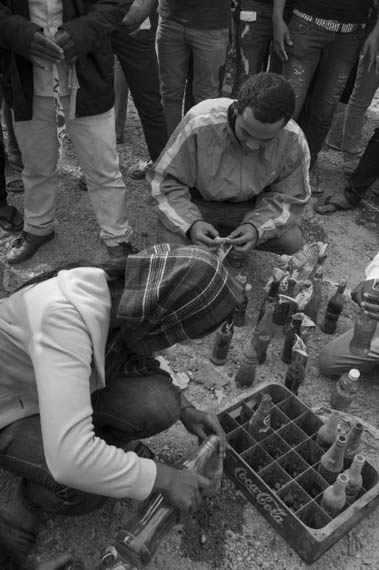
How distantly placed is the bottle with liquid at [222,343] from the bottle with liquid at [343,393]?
0.75 meters

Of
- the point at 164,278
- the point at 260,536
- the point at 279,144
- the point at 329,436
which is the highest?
the point at 164,278

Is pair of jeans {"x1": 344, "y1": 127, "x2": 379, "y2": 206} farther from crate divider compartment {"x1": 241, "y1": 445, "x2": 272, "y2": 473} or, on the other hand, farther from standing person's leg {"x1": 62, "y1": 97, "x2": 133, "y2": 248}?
crate divider compartment {"x1": 241, "y1": 445, "x2": 272, "y2": 473}

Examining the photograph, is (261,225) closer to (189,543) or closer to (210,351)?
(210,351)

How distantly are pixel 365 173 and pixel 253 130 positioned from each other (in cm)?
216

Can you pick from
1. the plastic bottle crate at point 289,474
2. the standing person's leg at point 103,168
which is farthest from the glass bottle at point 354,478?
the standing person's leg at point 103,168

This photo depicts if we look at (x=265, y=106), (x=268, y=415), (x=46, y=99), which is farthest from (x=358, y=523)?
(x=46, y=99)

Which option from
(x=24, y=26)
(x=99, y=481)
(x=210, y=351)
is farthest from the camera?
(x=210, y=351)

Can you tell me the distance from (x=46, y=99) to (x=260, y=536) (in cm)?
302

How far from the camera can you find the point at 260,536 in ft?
9.22

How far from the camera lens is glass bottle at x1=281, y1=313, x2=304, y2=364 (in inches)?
144

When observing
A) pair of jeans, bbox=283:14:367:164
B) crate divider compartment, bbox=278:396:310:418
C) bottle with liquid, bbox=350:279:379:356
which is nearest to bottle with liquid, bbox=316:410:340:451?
crate divider compartment, bbox=278:396:310:418

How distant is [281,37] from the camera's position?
4.80m

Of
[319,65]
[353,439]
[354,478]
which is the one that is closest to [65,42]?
[319,65]

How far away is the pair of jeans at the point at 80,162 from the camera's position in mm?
3752
